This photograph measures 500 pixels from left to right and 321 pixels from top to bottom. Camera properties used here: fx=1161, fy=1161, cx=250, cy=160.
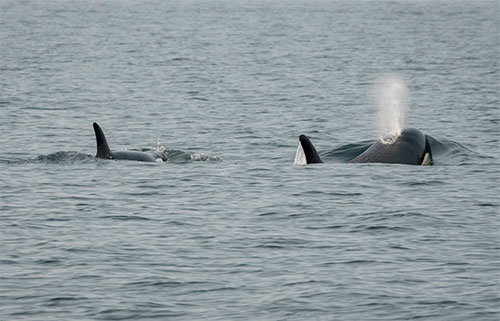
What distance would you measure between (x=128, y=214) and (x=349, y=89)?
35.5 meters

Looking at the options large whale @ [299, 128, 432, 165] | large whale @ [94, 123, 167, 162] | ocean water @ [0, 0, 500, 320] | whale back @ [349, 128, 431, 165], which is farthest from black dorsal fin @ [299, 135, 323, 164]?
large whale @ [94, 123, 167, 162]

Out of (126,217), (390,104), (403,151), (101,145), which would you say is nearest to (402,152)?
(403,151)

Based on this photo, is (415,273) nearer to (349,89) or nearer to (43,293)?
(43,293)

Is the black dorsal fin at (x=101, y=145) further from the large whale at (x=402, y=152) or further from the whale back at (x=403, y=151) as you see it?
the whale back at (x=403, y=151)

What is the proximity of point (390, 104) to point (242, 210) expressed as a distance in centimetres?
2989

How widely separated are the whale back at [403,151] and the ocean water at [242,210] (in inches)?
12.0

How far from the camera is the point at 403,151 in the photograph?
27.4 metres

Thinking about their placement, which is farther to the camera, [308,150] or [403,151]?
[403,151]

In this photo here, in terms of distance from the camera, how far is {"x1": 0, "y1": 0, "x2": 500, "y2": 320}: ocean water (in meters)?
16.8

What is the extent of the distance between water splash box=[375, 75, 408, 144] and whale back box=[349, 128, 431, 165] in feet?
19.5

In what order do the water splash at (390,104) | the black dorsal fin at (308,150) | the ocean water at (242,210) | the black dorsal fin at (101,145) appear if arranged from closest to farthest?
the ocean water at (242,210) → the black dorsal fin at (308,150) → the black dorsal fin at (101,145) → the water splash at (390,104)

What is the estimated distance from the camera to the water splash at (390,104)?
40928mm

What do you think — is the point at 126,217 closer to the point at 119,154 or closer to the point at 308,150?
the point at 308,150

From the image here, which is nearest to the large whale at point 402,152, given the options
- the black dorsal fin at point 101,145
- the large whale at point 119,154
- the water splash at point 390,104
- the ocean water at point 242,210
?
the ocean water at point 242,210
